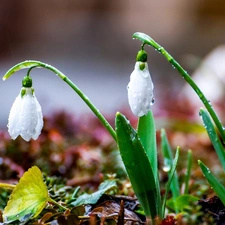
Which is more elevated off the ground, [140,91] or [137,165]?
[140,91]

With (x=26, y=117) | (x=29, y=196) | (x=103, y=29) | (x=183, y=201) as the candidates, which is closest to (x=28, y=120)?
(x=26, y=117)

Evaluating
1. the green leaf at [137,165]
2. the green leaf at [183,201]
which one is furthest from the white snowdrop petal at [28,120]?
the green leaf at [183,201]

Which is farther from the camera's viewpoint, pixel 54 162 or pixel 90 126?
pixel 90 126

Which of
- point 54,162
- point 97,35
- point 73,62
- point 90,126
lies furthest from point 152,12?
point 54,162

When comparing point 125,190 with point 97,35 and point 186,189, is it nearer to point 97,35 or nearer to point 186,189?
point 186,189

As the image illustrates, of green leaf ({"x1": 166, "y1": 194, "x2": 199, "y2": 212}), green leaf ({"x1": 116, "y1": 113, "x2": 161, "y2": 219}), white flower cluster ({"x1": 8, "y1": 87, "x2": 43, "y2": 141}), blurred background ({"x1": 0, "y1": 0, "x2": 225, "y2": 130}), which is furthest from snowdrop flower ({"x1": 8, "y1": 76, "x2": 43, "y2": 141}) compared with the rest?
blurred background ({"x1": 0, "y1": 0, "x2": 225, "y2": 130})

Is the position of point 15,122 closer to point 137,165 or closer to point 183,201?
point 137,165

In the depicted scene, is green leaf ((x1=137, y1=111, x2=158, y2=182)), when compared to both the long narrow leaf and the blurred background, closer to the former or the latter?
the long narrow leaf
